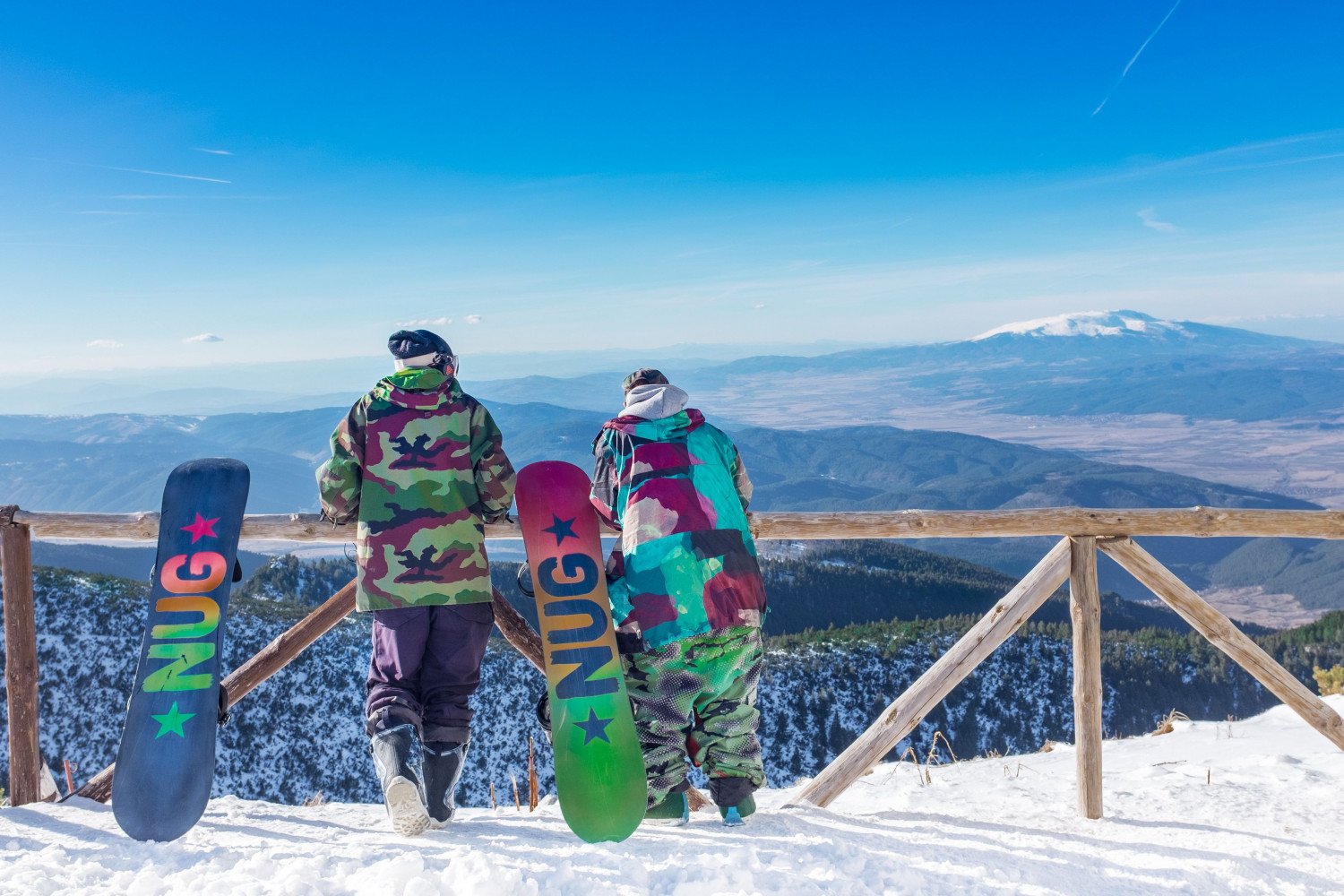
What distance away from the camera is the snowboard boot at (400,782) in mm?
3357

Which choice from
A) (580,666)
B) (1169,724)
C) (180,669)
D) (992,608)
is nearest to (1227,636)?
(992,608)

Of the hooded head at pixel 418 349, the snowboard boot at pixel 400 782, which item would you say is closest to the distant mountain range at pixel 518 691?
the snowboard boot at pixel 400 782

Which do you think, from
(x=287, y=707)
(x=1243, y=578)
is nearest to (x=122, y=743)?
(x=287, y=707)

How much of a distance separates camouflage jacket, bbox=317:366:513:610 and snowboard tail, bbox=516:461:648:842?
308 mm

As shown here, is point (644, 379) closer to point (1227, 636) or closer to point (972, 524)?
point (972, 524)

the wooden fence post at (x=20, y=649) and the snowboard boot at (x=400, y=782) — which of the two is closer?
the snowboard boot at (x=400, y=782)

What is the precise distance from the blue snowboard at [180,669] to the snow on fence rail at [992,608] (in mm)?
424

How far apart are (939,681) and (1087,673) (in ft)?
2.39

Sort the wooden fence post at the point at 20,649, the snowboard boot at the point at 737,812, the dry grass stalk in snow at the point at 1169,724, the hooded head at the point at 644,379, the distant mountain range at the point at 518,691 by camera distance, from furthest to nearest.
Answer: the distant mountain range at the point at 518,691
the dry grass stalk in snow at the point at 1169,724
the wooden fence post at the point at 20,649
the hooded head at the point at 644,379
the snowboard boot at the point at 737,812

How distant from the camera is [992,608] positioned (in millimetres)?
4027

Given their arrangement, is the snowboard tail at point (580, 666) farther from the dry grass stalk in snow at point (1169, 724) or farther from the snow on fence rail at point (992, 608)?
the dry grass stalk in snow at point (1169, 724)

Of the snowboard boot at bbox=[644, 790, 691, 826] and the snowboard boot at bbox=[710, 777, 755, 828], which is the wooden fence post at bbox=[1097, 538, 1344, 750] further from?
the snowboard boot at bbox=[644, 790, 691, 826]

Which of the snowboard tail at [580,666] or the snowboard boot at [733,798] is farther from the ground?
the snowboard tail at [580,666]

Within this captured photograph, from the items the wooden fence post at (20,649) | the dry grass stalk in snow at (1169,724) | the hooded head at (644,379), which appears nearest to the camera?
the hooded head at (644,379)
